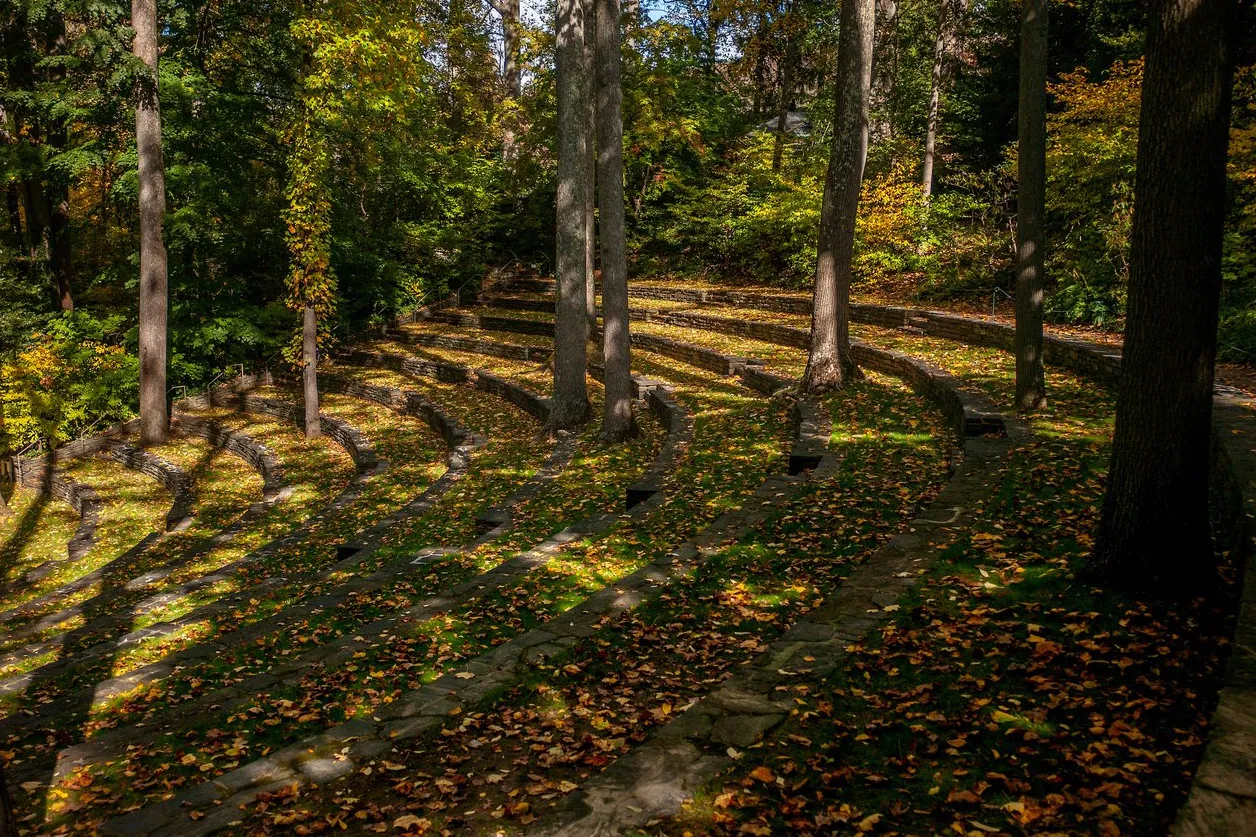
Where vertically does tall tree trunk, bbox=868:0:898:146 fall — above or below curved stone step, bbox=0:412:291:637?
above

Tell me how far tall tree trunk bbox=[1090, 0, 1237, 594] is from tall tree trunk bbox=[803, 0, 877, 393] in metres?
7.76

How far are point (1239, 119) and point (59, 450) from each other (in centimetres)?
2353

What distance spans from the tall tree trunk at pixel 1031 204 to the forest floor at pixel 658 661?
1.98 ft

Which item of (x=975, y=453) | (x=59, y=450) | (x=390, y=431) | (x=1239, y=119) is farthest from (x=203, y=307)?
(x=1239, y=119)

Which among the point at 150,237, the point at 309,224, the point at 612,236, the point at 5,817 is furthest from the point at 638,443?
the point at 150,237

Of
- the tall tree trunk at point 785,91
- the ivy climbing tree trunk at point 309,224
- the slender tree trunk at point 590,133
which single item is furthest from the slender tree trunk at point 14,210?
the tall tree trunk at point 785,91

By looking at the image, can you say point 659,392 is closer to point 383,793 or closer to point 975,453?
point 975,453

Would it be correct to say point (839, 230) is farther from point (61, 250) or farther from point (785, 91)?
point (61, 250)

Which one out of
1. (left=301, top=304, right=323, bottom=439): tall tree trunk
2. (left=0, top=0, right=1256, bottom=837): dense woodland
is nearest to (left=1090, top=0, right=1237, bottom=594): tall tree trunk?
(left=0, top=0, right=1256, bottom=837): dense woodland

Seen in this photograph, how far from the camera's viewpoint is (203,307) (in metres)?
20.9

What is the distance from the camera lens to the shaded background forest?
50.5 ft

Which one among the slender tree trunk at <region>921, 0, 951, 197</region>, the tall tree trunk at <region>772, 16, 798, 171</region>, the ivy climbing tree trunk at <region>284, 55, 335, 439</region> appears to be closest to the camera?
the ivy climbing tree trunk at <region>284, 55, 335, 439</region>

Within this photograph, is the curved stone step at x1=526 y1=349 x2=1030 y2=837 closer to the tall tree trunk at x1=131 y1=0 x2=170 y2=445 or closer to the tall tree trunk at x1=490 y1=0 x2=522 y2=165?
the tall tree trunk at x1=131 y1=0 x2=170 y2=445

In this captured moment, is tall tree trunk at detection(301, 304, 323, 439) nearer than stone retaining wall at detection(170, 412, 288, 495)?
No
